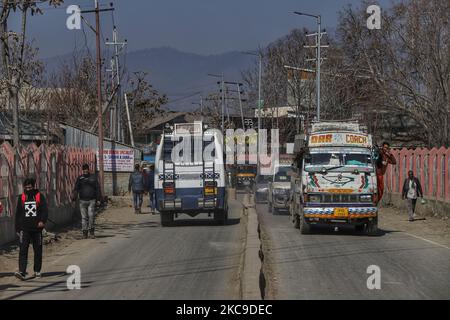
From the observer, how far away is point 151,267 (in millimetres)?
14742

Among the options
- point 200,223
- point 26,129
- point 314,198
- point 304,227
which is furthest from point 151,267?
point 26,129

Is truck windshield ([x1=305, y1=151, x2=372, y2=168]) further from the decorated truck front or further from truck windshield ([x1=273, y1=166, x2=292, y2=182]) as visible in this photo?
truck windshield ([x1=273, y1=166, x2=292, y2=182])

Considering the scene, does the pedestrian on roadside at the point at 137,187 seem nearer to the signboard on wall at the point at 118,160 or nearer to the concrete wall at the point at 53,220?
the concrete wall at the point at 53,220

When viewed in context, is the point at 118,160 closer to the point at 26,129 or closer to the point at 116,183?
the point at 116,183

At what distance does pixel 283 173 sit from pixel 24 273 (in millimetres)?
19904

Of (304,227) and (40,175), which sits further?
(40,175)

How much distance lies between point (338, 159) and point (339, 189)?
1099 mm

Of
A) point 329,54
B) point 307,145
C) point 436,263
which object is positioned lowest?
point 436,263

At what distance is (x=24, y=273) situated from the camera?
44.4 ft

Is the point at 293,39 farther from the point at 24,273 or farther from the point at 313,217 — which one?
the point at 24,273

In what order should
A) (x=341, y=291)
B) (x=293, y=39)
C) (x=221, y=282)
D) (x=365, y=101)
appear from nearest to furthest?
1. (x=341, y=291)
2. (x=221, y=282)
3. (x=365, y=101)
4. (x=293, y=39)

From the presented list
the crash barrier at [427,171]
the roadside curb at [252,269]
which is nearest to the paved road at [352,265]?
the roadside curb at [252,269]
